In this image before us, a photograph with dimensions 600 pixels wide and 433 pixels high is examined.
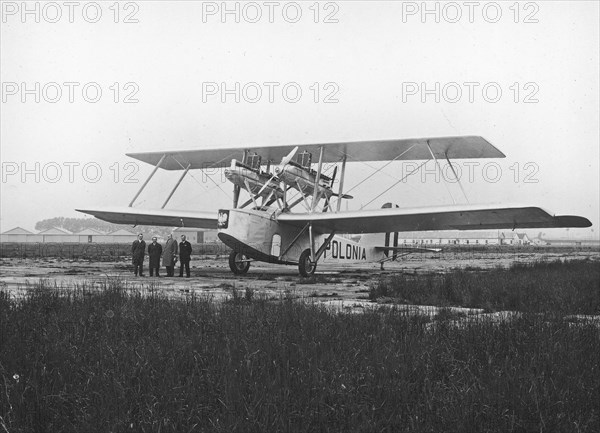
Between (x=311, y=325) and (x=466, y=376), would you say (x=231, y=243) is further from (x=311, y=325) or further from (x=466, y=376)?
(x=466, y=376)

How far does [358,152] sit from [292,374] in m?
17.8

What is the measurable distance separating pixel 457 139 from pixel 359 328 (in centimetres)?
1443

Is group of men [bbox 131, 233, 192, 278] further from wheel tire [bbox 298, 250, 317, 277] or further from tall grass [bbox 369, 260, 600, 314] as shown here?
tall grass [bbox 369, 260, 600, 314]

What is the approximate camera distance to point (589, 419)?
336 cm

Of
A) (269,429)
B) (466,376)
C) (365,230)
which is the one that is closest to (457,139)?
(365,230)

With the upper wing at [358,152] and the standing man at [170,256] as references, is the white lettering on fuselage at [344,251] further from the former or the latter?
the standing man at [170,256]

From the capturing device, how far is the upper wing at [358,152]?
64.7ft

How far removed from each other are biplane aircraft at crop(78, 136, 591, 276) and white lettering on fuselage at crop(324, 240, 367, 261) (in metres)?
0.09

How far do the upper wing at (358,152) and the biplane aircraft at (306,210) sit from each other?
3 centimetres

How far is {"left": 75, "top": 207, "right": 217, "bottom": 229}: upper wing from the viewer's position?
2245 centimetres

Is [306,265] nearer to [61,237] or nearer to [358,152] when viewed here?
[358,152]

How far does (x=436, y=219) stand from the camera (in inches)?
754

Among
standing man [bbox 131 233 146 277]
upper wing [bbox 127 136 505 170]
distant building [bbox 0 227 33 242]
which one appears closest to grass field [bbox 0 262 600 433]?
standing man [bbox 131 233 146 277]

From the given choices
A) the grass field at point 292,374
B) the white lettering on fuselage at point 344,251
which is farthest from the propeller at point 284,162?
the grass field at point 292,374
